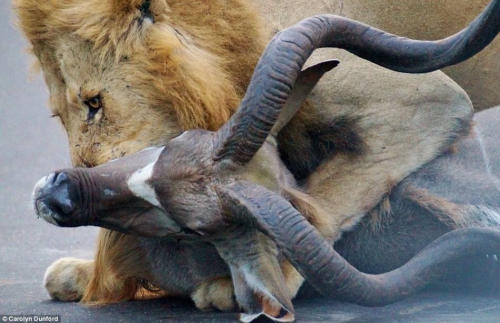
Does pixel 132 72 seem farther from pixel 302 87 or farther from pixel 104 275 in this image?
pixel 104 275

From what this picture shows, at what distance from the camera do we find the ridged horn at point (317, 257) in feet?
7.62

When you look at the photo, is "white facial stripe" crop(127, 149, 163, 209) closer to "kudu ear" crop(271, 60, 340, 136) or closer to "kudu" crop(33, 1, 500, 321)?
"kudu" crop(33, 1, 500, 321)

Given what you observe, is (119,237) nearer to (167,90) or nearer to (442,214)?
Result: (167,90)

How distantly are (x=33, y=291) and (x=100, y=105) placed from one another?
0.92 metres

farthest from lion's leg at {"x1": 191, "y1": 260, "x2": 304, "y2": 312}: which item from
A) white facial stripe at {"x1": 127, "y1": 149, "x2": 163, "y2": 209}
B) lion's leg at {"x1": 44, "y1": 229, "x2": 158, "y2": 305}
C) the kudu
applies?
white facial stripe at {"x1": 127, "y1": 149, "x2": 163, "y2": 209}

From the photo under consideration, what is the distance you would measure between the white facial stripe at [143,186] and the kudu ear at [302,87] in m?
0.44

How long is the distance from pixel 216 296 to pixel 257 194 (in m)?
0.47

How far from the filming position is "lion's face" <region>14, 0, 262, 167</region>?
2.75 m

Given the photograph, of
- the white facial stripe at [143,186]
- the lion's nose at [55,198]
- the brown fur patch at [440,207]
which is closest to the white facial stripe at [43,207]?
the lion's nose at [55,198]

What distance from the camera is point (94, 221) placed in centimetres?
259

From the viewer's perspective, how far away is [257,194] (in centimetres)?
246

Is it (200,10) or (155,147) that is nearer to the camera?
(155,147)

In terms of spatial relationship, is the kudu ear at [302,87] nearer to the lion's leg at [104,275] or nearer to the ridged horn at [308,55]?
the ridged horn at [308,55]

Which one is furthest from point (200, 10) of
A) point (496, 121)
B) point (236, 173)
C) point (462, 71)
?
point (496, 121)
